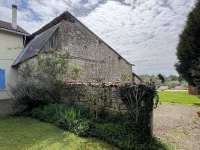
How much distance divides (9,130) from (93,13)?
9.27 meters

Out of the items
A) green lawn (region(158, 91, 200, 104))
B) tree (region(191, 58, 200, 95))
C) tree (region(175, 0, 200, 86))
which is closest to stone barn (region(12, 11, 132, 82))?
tree (region(175, 0, 200, 86))

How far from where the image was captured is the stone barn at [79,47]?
10727 millimetres

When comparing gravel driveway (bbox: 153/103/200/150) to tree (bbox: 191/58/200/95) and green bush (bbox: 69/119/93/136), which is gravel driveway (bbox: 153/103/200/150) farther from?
green bush (bbox: 69/119/93/136)

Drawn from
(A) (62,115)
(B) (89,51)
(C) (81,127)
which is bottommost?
(C) (81,127)

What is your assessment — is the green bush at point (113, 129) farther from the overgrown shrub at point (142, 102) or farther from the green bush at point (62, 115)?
the overgrown shrub at point (142, 102)

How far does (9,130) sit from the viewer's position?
535 centimetres

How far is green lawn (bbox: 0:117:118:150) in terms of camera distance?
4.04 meters

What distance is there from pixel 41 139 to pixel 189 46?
6.84 m

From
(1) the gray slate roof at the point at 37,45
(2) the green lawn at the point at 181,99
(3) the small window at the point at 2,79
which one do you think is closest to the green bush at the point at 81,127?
(1) the gray slate roof at the point at 37,45

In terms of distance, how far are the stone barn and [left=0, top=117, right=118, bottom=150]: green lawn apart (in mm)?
5262

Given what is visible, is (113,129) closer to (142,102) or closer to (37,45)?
(142,102)

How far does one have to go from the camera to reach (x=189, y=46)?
6340 mm

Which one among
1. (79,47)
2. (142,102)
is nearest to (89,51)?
(79,47)

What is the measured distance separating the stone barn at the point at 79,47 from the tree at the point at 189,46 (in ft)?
14.6
